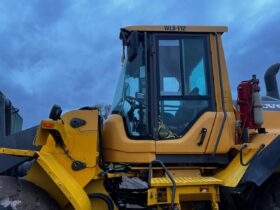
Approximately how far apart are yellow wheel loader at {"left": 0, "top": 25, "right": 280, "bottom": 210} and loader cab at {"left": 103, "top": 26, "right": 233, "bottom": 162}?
0.01 metres

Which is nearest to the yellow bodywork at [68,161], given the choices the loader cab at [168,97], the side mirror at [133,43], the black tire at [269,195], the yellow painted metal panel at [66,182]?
the yellow painted metal panel at [66,182]

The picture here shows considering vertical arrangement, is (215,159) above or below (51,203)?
above

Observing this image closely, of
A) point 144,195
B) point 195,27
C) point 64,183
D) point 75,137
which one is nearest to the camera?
point 64,183

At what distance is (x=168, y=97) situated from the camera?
17.2 feet

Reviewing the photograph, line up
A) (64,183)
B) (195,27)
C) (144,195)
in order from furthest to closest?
(144,195)
(195,27)
(64,183)

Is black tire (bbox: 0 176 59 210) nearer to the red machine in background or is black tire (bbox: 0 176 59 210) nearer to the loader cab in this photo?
the loader cab

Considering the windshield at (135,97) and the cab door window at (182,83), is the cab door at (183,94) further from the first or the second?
the windshield at (135,97)

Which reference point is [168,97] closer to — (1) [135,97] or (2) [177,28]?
(1) [135,97]

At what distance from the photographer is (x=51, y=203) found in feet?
Result: 15.5

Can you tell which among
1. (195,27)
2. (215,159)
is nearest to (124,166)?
(215,159)

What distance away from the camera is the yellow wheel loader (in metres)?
4.79

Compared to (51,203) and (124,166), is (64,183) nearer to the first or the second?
(51,203)

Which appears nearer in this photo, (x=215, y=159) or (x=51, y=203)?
(x=51, y=203)

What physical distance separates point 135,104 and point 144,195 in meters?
1.42
